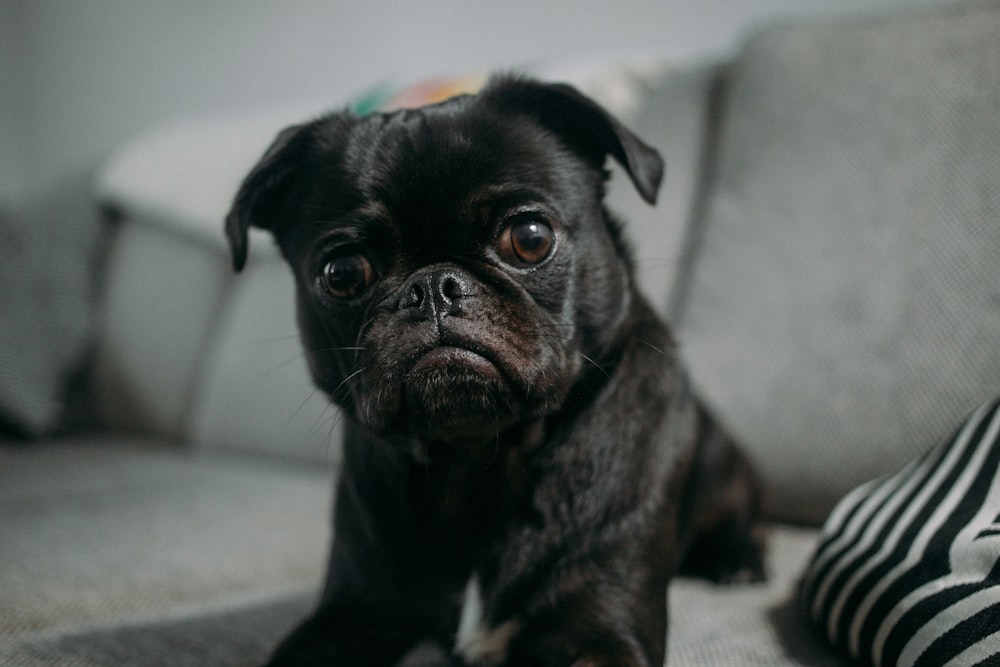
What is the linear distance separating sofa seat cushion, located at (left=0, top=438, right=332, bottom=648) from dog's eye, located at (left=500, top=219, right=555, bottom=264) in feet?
2.39

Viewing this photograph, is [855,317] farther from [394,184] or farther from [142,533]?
[142,533]

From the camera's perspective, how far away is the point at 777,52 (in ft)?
5.69

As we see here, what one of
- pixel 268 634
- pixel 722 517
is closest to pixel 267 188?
pixel 268 634

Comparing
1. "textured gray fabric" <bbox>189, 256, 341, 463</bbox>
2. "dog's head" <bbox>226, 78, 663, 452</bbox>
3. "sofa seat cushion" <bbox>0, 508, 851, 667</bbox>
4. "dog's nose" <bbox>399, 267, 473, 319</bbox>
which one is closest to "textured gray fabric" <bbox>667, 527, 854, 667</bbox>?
"sofa seat cushion" <bbox>0, 508, 851, 667</bbox>

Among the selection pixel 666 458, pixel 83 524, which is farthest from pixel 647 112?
pixel 83 524

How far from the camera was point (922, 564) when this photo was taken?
2.93ft

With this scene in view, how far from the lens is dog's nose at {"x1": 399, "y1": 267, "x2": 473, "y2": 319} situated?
0.91 m

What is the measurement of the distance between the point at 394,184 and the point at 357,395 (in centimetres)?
26

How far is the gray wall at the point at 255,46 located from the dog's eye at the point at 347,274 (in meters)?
1.39

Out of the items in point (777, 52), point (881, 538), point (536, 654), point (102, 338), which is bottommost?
point (102, 338)

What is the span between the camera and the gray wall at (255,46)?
235 cm

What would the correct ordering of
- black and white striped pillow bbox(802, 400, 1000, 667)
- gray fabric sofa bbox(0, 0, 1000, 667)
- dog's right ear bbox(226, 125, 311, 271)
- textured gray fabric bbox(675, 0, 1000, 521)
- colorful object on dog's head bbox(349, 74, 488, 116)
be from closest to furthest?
black and white striped pillow bbox(802, 400, 1000, 667) → dog's right ear bbox(226, 125, 311, 271) → gray fabric sofa bbox(0, 0, 1000, 667) → textured gray fabric bbox(675, 0, 1000, 521) → colorful object on dog's head bbox(349, 74, 488, 116)

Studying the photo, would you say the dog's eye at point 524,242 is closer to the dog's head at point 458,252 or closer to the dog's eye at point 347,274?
the dog's head at point 458,252

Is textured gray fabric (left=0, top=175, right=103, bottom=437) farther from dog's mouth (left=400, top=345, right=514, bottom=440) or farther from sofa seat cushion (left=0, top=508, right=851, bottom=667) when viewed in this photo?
dog's mouth (left=400, top=345, right=514, bottom=440)
